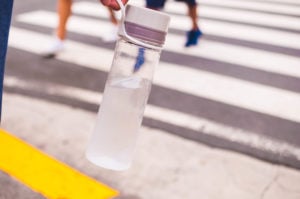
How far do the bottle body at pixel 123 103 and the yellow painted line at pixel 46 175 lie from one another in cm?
16

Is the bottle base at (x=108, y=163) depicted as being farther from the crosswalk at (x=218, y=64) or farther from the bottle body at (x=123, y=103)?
the crosswalk at (x=218, y=64)

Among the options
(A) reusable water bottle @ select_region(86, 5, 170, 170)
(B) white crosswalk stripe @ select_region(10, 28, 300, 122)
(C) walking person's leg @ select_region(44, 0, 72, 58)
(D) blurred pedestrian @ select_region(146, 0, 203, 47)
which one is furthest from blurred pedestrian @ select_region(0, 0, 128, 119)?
(D) blurred pedestrian @ select_region(146, 0, 203, 47)

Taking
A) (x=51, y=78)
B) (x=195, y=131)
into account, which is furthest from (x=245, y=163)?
(x=51, y=78)

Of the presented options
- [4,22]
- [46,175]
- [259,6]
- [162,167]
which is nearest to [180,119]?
[162,167]

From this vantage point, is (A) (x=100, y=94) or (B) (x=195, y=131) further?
Result: (A) (x=100, y=94)

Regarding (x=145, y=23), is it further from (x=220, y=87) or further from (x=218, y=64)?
(x=218, y=64)

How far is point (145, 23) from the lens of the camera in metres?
1.92

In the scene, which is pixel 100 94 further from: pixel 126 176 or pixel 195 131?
pixel 126 176

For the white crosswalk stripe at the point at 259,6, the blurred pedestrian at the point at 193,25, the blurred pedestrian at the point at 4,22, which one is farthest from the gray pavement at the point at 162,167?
the white crosswalk stripe at the point at 259,6

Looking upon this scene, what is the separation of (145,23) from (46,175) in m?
1.12

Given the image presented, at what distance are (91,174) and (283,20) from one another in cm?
494

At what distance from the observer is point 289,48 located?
5.30 metres

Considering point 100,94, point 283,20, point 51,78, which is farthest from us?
point 283,20

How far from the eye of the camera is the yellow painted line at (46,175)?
93.4 inches
